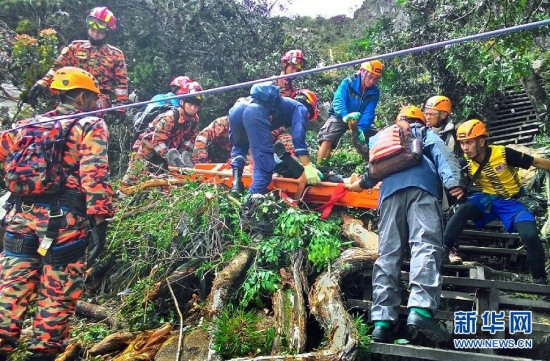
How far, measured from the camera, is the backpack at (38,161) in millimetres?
4137

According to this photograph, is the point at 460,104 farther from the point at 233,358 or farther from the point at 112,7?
the point at 112,7

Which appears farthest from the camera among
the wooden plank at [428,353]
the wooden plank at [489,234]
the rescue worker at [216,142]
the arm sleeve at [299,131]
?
the rescue worker at [216,142]

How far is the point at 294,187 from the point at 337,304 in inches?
86.1

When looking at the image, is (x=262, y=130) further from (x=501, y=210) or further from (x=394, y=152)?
(x=501, y=210)

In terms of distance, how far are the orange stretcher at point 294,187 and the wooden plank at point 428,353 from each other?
2.34m


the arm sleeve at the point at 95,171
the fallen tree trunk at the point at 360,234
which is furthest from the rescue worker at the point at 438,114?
the arm sleeve at the point at 95,171

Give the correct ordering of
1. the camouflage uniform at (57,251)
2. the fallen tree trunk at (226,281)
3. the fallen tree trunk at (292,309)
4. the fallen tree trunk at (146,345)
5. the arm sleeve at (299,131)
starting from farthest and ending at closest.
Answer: the arm sleeve at (299,131), the fallen tree trunk at (226,281), the fallen tree trunk at (146,345), the camouflage uniform at (57,251), the fallen tree trunk at (292,309)

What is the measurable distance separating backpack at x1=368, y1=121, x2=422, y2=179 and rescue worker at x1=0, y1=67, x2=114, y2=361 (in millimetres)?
2217

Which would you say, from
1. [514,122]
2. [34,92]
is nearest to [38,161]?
[34,92]

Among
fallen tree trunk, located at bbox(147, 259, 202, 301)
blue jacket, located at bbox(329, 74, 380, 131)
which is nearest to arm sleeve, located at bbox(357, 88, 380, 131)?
blue jacket, located at bbox(329, 74, 380, 131)

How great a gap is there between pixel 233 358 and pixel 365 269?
1.57m

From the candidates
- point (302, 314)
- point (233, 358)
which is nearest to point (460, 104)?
point (302, 314)

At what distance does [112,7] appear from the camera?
1109 cm

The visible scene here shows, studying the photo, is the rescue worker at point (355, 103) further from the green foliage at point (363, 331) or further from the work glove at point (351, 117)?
the green foliage at point (363, 331)
